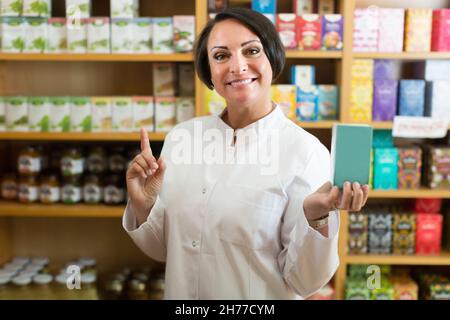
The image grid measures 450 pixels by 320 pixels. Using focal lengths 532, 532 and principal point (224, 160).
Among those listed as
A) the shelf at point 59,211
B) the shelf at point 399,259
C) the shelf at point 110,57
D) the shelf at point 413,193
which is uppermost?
the shelf at point 110,57

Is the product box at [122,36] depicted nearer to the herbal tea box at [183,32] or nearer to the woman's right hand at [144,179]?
the herbal tea box at [183,32]

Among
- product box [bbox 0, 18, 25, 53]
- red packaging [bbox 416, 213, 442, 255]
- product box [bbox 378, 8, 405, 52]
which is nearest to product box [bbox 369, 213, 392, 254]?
red packaging [bbox 416, 213, 442, 255]

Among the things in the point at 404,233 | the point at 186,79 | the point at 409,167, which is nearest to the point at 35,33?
the point at 186,79

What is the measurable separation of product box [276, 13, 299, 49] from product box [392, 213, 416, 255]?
910 mm

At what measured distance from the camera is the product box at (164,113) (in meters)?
2.34

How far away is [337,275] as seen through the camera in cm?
243

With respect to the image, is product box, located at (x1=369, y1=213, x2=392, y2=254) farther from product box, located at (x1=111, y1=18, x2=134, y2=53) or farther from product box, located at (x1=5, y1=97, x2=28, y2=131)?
product box, located at (x1=5, y1=97, x2=28, y2=131)

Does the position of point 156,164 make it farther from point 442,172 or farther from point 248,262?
point 442,172

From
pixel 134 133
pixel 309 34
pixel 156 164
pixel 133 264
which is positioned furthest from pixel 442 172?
pixel 156 164

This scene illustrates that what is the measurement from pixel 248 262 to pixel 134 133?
1.42 metres

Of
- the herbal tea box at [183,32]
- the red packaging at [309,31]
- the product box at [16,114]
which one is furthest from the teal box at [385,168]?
the product box at [16,114]

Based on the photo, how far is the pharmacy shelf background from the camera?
91.1 inches

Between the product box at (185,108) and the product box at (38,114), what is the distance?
1.90 feet

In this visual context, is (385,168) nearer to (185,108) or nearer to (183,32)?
(185,108)
